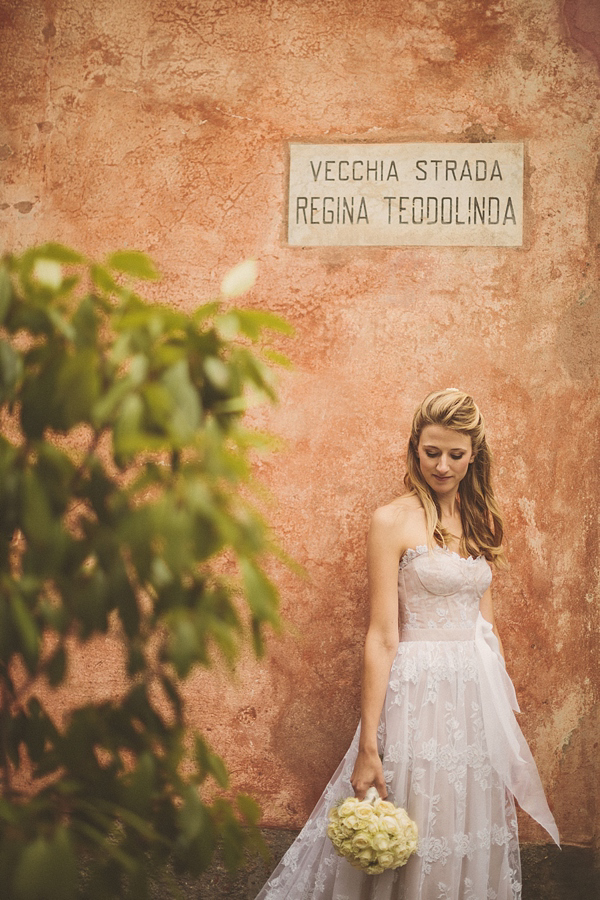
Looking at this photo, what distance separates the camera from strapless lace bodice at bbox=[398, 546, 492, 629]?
104 inches

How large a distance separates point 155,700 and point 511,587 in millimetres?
1585

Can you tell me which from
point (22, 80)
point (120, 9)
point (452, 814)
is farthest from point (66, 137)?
point (452, 814)

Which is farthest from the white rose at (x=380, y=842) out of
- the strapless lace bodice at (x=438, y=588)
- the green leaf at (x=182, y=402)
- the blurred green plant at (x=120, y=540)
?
the green leaf at (x=182, y=402)

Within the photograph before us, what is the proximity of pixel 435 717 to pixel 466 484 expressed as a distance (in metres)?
0.88

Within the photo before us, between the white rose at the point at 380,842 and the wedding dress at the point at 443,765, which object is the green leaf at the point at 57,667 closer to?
the white rose at the point at 380,842

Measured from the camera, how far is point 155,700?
3221 millimetres

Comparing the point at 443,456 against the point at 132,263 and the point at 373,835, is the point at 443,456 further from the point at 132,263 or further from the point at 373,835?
the point at 132,263

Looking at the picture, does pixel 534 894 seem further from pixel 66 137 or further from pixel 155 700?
pixel 66 137

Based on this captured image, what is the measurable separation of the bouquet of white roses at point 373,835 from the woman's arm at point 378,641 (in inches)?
6.0

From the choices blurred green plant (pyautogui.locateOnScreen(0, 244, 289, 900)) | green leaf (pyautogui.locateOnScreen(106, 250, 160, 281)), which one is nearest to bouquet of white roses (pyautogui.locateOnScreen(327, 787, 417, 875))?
blurred green plant (pyautogui.locateOnScreen(0, 244, 289, 900))

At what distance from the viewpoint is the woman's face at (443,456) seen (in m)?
2.72
